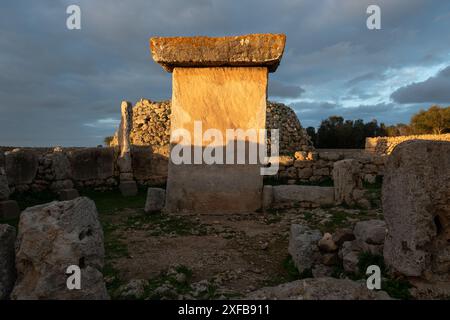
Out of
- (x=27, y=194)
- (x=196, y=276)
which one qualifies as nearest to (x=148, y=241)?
(x=196, y=276)

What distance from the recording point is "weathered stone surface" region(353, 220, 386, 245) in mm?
3561

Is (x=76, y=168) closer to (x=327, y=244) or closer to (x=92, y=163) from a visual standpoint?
(x=92, y=163)

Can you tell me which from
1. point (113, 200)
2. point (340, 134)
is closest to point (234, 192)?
point (113, 200)

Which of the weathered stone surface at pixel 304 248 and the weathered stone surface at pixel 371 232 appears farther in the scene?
the weathered stone surface at pixel 304 248

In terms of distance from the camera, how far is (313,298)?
2131mm

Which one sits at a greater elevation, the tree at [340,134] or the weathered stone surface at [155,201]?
the tree at [340,134]

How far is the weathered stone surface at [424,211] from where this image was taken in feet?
9.49

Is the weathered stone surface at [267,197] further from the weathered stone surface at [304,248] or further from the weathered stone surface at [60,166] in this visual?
the weathered stone surface at [60,166]

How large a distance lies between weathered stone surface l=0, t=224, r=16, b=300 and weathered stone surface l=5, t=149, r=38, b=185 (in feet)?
19.9

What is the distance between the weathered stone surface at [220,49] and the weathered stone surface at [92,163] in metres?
4.25

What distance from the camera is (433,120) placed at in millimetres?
29922

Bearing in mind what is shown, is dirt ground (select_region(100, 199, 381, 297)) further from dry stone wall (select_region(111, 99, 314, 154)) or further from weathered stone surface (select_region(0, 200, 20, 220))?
dry stone wall (select_region(111, 99, 314, 154))

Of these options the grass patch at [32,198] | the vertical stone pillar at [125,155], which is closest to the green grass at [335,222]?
the vertical stone pillar at [125,155]

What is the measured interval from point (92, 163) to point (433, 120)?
29852mm
